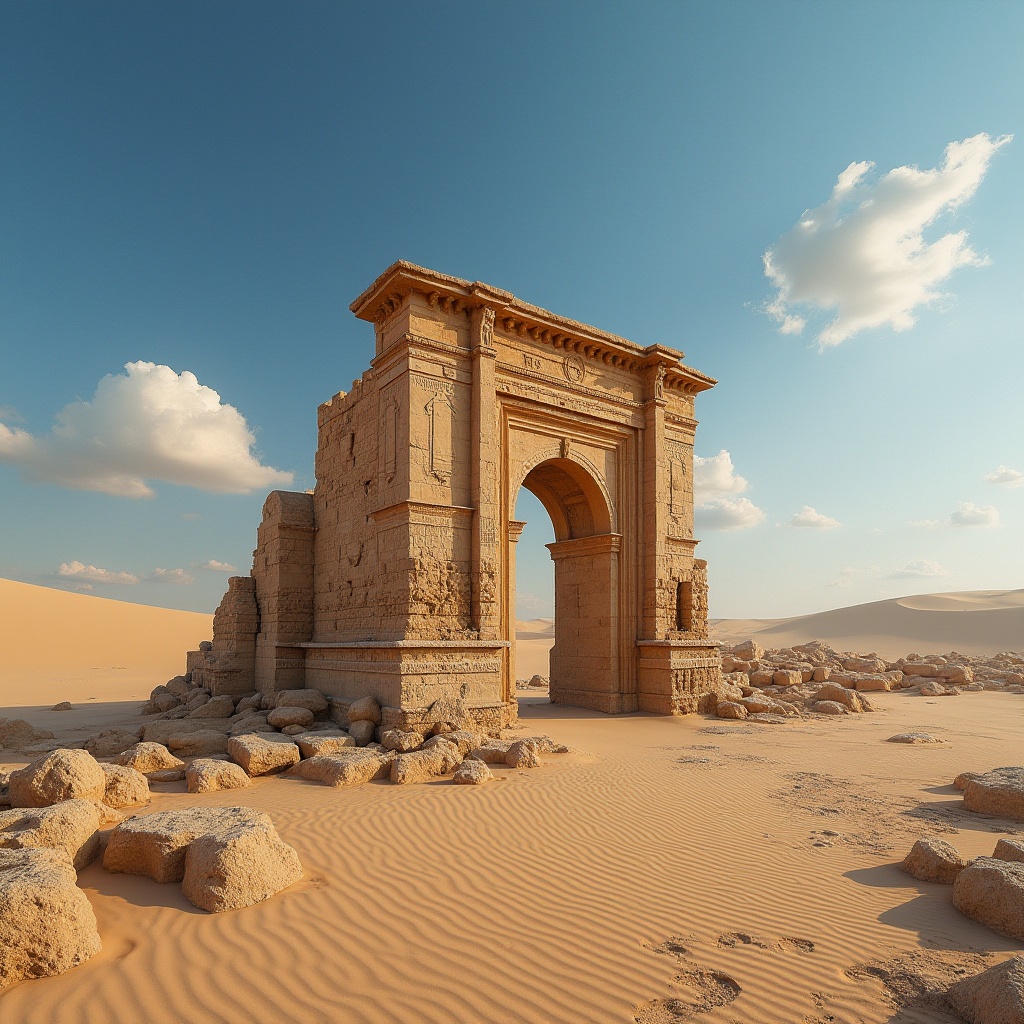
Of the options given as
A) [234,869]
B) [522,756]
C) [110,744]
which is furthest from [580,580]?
[234,869]

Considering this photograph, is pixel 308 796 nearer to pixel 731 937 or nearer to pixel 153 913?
pixel 153 913

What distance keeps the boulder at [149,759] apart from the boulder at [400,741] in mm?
2637

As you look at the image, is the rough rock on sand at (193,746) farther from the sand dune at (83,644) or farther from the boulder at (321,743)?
the sand dune at (83,644)

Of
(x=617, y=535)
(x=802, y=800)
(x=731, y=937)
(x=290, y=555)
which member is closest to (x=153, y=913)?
(x=731, y=937)

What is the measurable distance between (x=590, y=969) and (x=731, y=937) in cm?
103

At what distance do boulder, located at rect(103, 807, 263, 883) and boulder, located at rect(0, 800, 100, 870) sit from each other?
0.59ft

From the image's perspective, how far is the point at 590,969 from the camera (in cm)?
383

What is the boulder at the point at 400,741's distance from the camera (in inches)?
372

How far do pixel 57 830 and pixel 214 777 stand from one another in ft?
9.10

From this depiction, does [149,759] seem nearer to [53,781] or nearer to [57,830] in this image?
[53,781]

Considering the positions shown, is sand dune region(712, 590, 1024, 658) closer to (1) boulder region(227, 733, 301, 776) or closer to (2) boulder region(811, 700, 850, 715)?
(2) boulder region(811, 700, 850, 715)

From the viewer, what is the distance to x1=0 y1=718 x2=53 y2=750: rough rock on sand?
10.5m

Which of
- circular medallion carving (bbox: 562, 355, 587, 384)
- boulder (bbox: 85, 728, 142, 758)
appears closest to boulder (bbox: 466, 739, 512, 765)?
boulder (bbox: 85, 728, 142, 758)

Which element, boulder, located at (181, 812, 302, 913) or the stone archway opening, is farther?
the stone archway opening
